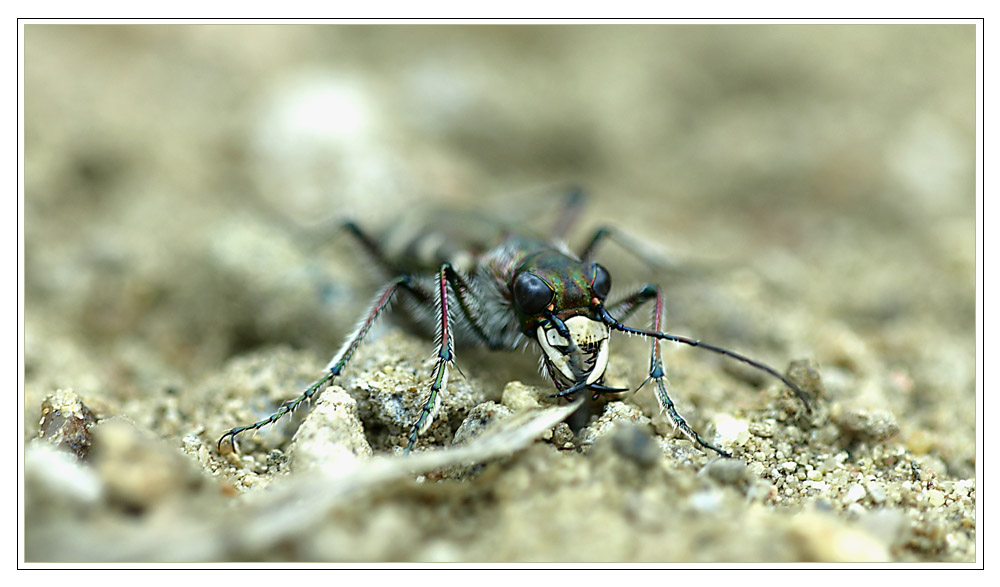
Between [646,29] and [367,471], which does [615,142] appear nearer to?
[646,29]

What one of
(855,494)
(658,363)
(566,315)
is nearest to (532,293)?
(566,315)

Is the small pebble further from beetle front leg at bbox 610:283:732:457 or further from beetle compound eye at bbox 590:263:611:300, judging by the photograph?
beetle compound eye at bbox 590:263:611:300

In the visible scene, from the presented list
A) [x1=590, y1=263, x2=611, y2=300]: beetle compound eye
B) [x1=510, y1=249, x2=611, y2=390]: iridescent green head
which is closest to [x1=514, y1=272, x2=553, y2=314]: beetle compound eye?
[x1=510, y1=249, x2=611, y2=390]: iridescent green head

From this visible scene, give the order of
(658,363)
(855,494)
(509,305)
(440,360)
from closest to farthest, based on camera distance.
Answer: (855,494) → (440,360) → (658,363) → (509,305)

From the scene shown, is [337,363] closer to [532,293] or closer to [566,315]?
[532,293]

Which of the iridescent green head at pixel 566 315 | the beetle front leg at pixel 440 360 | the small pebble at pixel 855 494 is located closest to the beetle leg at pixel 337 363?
the beetle front leg at pixel 440 360
